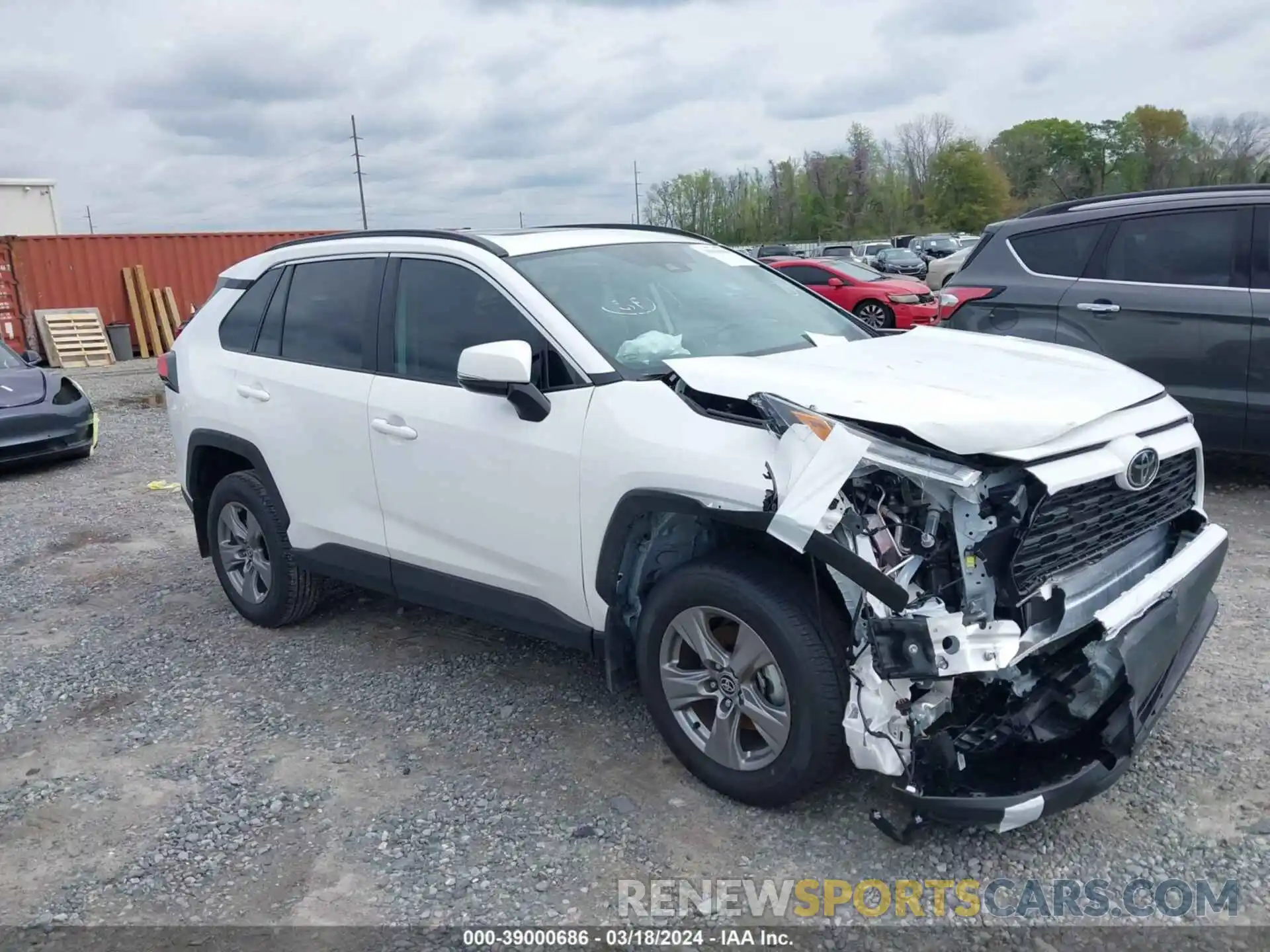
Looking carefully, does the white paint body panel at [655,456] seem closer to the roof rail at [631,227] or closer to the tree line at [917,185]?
the roof rail at [631,227]

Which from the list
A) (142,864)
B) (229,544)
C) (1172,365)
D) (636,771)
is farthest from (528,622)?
A: (1172,365)

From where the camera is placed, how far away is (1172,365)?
20.2 ft

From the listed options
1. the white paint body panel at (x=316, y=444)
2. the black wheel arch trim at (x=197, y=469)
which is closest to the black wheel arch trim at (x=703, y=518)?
the white paint body panel at (x=316, y=444)

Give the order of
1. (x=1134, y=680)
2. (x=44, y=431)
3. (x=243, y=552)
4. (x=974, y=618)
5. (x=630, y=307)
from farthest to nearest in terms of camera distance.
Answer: (x=44, y=431), (x=243, y=552), (x=630, y=307), (x=1134, y=680), (x=974, y=618)

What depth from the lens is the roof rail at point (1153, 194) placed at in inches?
245

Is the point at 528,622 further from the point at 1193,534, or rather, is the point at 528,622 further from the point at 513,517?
the point at 1193,534

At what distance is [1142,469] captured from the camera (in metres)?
2.97

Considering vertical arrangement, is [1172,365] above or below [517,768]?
above

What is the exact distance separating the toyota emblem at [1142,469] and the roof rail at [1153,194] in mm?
3894

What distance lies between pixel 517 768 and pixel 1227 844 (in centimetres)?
224

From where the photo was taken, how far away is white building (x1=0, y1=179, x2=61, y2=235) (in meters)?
26.4

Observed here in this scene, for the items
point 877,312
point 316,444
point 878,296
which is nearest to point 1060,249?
point 316,444

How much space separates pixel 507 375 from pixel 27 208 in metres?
29.0

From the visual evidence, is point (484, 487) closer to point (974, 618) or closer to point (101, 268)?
point (974, 618)
